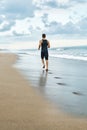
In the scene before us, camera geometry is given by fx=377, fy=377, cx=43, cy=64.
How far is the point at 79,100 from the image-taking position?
27.8 feet

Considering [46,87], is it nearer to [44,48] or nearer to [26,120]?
[26,120]

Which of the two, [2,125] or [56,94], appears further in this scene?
[56,94]

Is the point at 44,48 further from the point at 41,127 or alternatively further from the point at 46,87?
the point at 41,127

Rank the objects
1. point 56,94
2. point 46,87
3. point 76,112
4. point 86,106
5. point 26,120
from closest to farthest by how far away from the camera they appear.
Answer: point 26,120 → point 76,112 → point 86,106 → point 56,94 → point 46,87

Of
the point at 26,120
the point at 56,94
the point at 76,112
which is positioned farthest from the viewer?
the point at 56,94

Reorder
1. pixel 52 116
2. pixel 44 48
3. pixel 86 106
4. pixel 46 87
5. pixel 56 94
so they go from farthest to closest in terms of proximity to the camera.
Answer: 1. pixel 44 48
2. pixel 46 87
3. pixel 56 94
4. pixel 86 106
5. pixel 52 116

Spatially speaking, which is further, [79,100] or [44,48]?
[44,48]

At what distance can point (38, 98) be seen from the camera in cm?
857

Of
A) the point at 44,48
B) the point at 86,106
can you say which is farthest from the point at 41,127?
the point at 44,48

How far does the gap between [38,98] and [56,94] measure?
0.95 metres

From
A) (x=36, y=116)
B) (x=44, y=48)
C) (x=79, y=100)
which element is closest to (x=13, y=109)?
(x=36, y=116)

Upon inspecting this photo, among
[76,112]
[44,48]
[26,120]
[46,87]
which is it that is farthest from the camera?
[44,48]

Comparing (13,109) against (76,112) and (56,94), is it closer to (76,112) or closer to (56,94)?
(76,112)

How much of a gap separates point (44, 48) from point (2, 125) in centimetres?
1379
